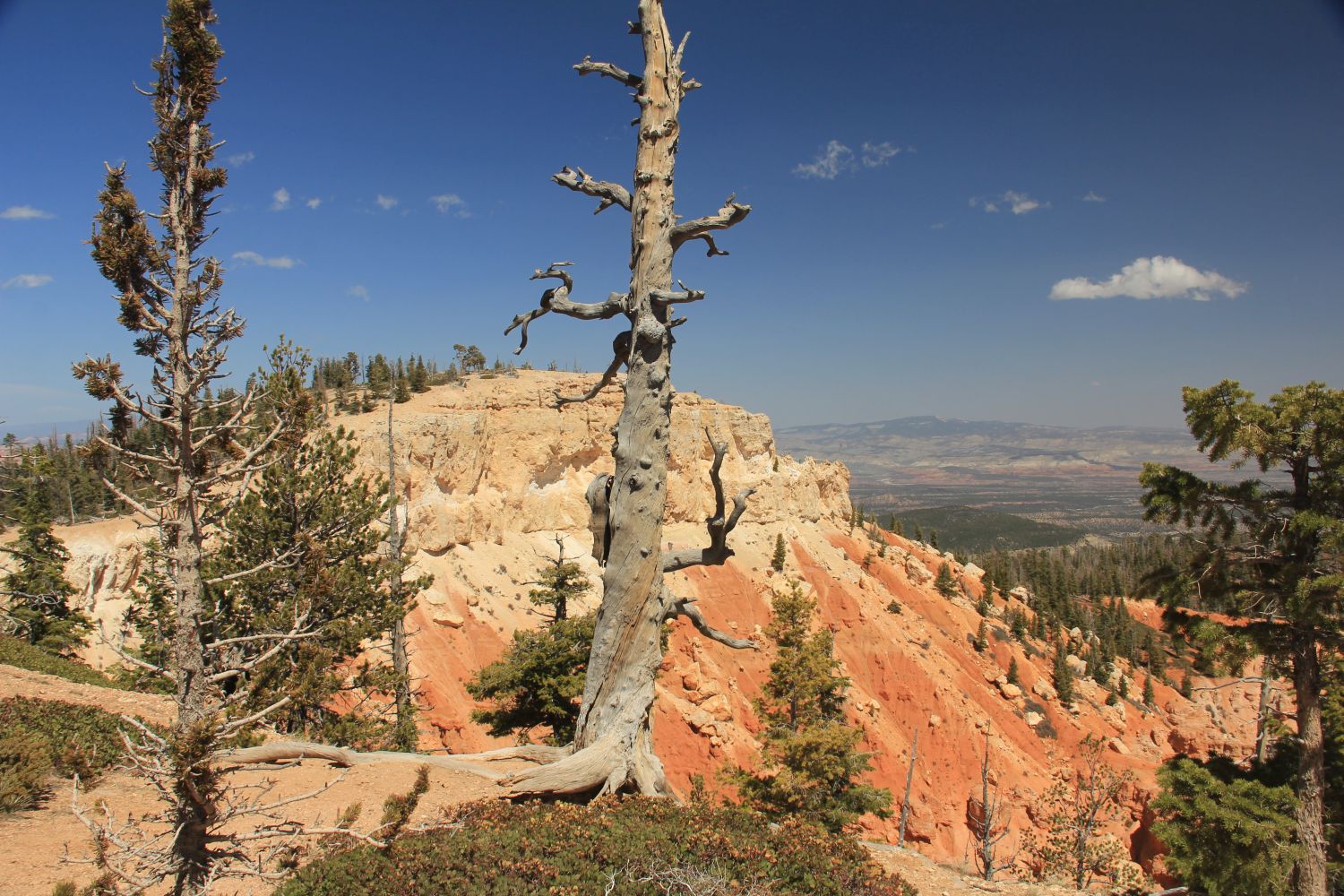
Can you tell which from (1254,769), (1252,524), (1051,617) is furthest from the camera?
(1051,617)

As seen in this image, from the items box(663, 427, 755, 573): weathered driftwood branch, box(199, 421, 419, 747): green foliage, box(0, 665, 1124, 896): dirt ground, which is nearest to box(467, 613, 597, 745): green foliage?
box(199, 421, 419, 747): green foliage

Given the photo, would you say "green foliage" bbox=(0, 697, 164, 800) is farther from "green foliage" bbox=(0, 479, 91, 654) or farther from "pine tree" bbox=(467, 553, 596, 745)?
"green foliage" bbox=(0, 479, 91, 654)

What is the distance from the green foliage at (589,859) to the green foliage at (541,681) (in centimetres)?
958

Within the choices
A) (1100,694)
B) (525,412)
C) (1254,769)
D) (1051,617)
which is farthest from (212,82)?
(1051,617)

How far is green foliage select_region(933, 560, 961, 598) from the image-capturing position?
52.3 meters

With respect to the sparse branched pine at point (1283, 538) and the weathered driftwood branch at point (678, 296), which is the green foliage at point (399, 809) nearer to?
the weathered driftwood branch at point (678, 296)

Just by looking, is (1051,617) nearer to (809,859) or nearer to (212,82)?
(809,859)

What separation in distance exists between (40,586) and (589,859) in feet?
91.4

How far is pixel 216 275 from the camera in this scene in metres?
4.68

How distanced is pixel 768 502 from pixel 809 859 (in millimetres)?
41990

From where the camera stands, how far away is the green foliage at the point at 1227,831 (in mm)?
9484

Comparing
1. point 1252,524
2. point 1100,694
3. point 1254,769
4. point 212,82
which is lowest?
point 1100,694

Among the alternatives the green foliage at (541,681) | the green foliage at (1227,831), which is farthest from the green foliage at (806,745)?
the green foliage at (1227,831)

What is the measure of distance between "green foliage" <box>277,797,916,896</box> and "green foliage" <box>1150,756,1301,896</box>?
24.5 feet
